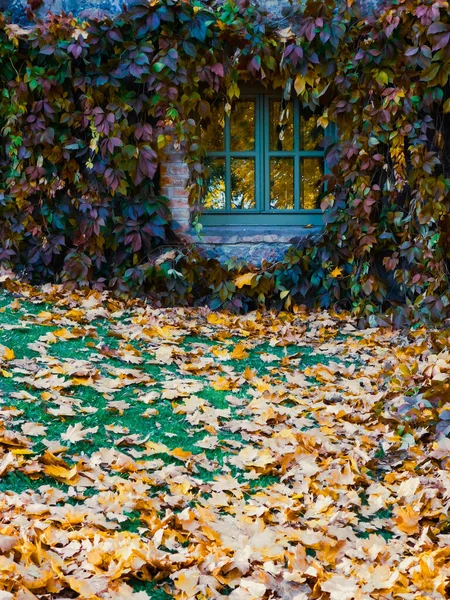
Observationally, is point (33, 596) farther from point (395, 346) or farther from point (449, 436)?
point (395, 346)

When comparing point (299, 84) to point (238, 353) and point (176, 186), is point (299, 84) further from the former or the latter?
point (238, 353)

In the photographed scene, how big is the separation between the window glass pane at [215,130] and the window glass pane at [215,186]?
12 cm

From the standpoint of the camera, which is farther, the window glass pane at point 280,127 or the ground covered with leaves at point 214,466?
the window glass pane at point 280,127

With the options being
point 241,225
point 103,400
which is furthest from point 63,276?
point 103,400

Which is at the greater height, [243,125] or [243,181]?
[243,125]

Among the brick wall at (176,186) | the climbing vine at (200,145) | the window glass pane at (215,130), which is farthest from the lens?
the window glass pane at (215,130)

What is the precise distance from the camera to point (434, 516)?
8.19 ft

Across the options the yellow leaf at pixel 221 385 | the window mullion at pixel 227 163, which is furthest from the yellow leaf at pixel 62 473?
the window mullion at pixel 227 163

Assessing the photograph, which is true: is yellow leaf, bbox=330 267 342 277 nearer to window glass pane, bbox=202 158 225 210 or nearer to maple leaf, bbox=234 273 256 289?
maple leaf, bbox=234 273 256 289

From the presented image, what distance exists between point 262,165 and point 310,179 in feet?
1.50

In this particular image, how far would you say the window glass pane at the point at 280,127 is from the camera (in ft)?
20.6

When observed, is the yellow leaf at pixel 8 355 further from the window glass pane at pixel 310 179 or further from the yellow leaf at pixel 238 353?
the window glass pane at pixel 310 179

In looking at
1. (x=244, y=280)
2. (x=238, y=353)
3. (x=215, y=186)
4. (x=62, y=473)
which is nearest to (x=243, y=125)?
(x=215, y=186)

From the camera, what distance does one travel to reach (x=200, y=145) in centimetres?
590
